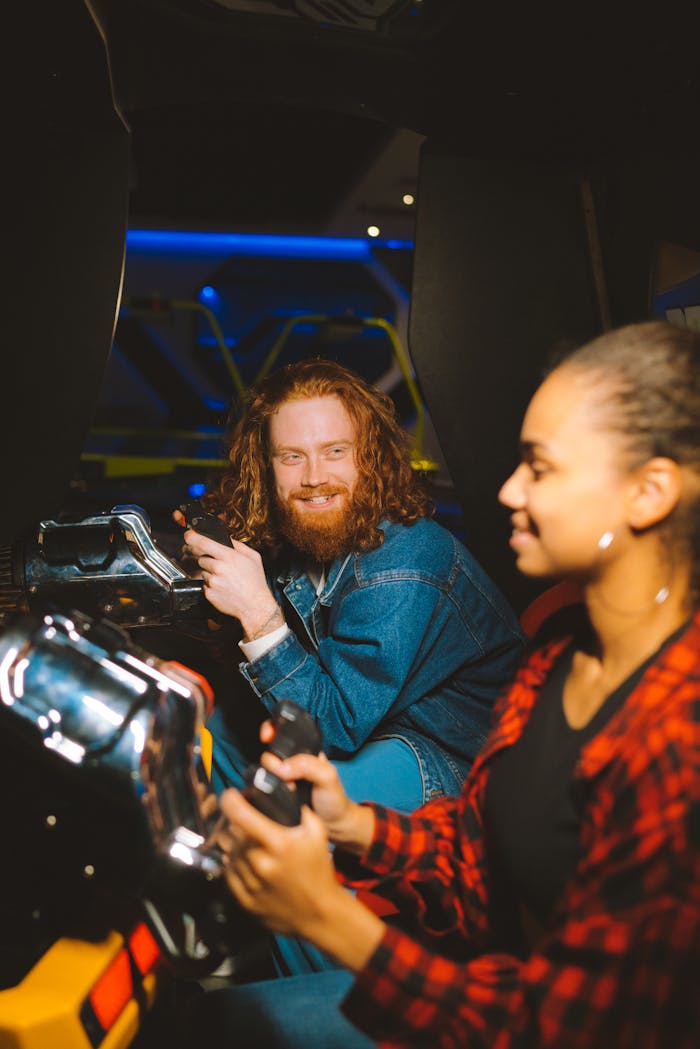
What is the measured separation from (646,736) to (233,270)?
7.23 meters

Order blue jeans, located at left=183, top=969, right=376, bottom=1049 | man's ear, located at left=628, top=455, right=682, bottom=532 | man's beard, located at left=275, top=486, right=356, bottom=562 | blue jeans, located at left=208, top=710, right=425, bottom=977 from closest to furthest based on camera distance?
man's ear, located at left=628, top=455, right=682, bottom=532 < blue jeans, located at left=183, top=969, right=376, bottom=1049 < blue jeans, located at left=208, top=710, right=425, bottom=977 < man's beard, located at left=275, top=486, right=356, bottom=562

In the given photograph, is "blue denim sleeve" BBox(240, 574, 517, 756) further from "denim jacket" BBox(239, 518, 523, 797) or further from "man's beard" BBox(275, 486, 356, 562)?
"man's beard" BBox(275, 486, 356, 562)

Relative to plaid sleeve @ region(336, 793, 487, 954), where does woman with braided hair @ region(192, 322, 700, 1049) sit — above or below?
above

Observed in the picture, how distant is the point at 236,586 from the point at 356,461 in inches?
13.1

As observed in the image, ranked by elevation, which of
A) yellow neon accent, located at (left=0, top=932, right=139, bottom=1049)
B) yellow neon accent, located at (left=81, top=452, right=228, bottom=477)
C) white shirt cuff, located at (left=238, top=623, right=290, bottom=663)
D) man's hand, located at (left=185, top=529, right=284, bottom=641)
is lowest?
yellow neon accent, located at (left=0, top=932, right=139, bottom=1049)

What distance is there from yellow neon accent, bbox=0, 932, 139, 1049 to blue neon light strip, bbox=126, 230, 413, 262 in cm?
696

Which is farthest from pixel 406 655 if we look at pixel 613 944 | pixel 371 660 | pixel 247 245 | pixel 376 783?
pixel 247 245

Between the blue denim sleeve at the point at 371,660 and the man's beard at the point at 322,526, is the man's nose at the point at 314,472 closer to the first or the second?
the man's beard at the point at 322,526

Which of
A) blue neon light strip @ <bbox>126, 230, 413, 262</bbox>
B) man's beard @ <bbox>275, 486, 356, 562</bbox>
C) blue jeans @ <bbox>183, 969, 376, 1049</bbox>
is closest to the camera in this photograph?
blue jeans @ <bbox>183, 969, 376, 1049</bbox>

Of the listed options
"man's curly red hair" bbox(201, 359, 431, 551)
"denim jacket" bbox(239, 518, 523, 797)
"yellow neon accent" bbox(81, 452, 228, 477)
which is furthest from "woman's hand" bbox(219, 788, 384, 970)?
"yellow neon accent" bbox(81, 452, 228, 477)

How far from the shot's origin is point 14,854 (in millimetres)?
785

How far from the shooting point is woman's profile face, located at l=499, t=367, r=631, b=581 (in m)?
0.65

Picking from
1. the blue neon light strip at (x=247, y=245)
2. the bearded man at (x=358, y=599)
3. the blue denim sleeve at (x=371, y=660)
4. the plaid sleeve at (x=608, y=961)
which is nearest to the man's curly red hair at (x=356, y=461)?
the bearded man at (x=358, y=599)

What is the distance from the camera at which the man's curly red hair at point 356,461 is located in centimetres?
143
